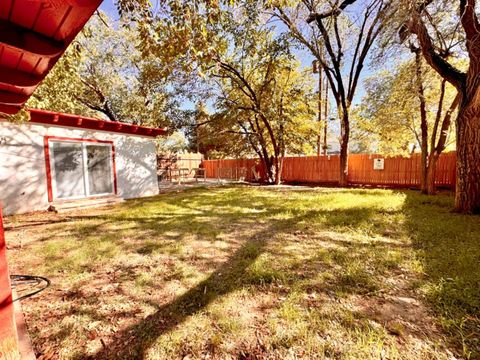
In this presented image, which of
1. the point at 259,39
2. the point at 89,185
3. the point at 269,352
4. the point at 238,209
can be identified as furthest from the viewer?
the point at 259,39

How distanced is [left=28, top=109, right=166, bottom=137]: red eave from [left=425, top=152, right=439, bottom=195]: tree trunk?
9264 millimetres

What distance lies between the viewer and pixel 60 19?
1.03 meters

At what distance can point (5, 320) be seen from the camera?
138 cm

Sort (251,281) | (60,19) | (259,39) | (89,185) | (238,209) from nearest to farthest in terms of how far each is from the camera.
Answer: (60,19) → (251,281) → (238,209) → (89,185) → (259,39)

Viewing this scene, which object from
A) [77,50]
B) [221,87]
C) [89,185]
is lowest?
[89,185]

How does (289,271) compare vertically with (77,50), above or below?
below

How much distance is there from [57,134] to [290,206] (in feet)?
21.8

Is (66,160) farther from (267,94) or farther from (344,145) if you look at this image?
(344,145)

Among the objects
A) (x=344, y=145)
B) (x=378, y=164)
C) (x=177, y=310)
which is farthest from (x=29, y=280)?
(x=378, y=164)

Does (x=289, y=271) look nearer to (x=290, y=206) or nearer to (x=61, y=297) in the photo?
(x=61, y=297)

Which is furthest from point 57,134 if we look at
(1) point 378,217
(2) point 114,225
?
(1) point 378,217

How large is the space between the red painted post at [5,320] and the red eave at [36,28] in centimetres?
97

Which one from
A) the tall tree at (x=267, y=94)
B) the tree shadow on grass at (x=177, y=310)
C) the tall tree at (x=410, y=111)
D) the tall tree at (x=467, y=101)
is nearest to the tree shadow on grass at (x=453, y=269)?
the tall tree at (x=467, y=101)

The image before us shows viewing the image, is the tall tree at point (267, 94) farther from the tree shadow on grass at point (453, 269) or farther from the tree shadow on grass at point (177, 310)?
the tree shadow on grass at point (177, 310)
